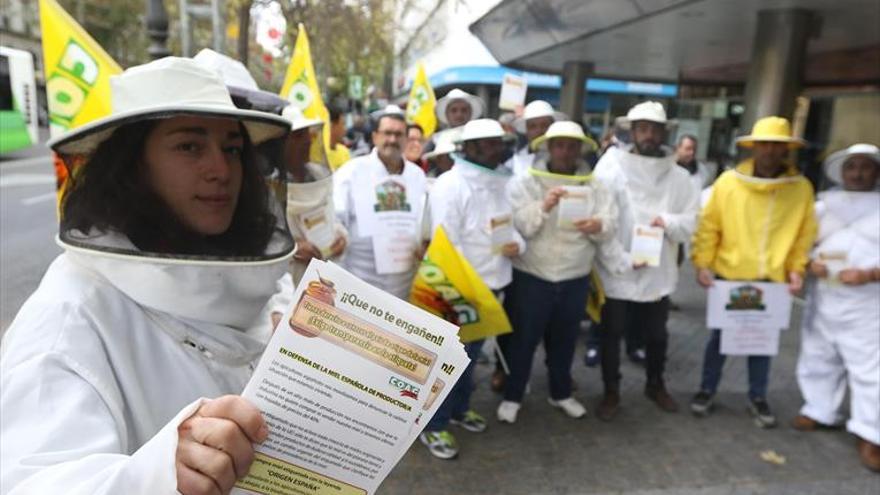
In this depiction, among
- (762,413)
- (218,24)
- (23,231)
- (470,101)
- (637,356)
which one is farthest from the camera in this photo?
(23,231)

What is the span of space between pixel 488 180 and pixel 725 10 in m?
3.48

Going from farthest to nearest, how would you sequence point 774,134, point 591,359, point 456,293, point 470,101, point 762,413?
point 470,101
point 591,359
point 762,413
point 774,134
point 456,293

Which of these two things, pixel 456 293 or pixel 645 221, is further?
pixel 645 221

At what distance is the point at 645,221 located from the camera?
4.09 meters

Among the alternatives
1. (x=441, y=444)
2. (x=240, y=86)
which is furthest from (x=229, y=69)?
(x=441, y=444)

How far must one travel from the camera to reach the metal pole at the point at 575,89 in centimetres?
1024

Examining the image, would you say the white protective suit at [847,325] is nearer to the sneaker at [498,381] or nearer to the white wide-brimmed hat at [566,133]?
the white wide-brimmed hat at [566,133]

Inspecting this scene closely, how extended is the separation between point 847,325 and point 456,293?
8.68ft

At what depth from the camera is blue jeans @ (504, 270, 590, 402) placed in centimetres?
395

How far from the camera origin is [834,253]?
152 inches

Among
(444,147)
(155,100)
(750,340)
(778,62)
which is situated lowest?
(750,340)

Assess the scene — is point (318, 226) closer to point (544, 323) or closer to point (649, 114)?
point (544, 323)

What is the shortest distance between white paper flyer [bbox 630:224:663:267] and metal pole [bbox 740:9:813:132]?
110 inches

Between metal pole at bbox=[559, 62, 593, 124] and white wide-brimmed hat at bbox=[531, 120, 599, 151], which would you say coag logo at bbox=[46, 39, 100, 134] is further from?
metal pole at bbox=[559, 62, 593, 124]
